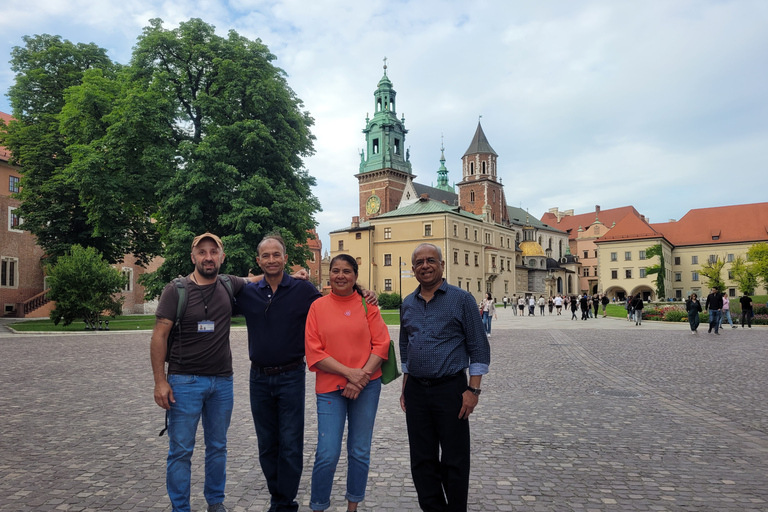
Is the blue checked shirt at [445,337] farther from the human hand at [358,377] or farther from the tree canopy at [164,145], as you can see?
the tree canopy at [164,145]

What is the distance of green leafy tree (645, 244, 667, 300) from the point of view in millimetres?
76250

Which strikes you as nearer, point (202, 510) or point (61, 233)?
point (202, 510)

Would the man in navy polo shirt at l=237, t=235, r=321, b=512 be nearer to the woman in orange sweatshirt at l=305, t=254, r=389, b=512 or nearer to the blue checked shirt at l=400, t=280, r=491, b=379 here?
the woman in orange sweatshirt at l=305, t=254, r=389, b=512

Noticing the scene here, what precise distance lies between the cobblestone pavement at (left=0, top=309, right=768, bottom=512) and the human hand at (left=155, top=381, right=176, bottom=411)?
1.05m

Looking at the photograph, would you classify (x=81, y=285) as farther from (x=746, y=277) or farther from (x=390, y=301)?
(x=746, y=277)

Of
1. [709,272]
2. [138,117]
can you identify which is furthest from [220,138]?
[709,272]

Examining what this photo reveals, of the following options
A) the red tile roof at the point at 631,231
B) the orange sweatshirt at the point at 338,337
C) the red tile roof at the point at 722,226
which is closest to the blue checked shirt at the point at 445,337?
the orange sweatshirt at the point at 338,337

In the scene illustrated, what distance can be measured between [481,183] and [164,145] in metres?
69.7

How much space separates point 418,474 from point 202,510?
5.75 feet

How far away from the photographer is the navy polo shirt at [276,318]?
14.2 feet

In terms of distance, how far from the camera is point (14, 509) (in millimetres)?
4398

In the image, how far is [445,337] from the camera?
3943 mm

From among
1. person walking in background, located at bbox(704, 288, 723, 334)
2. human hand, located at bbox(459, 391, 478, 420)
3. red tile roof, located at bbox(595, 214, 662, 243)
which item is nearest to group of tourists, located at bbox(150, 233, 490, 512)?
human hand, located at bbox(459, 391, 478, 420)

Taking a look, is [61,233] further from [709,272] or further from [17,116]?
[709,272]
